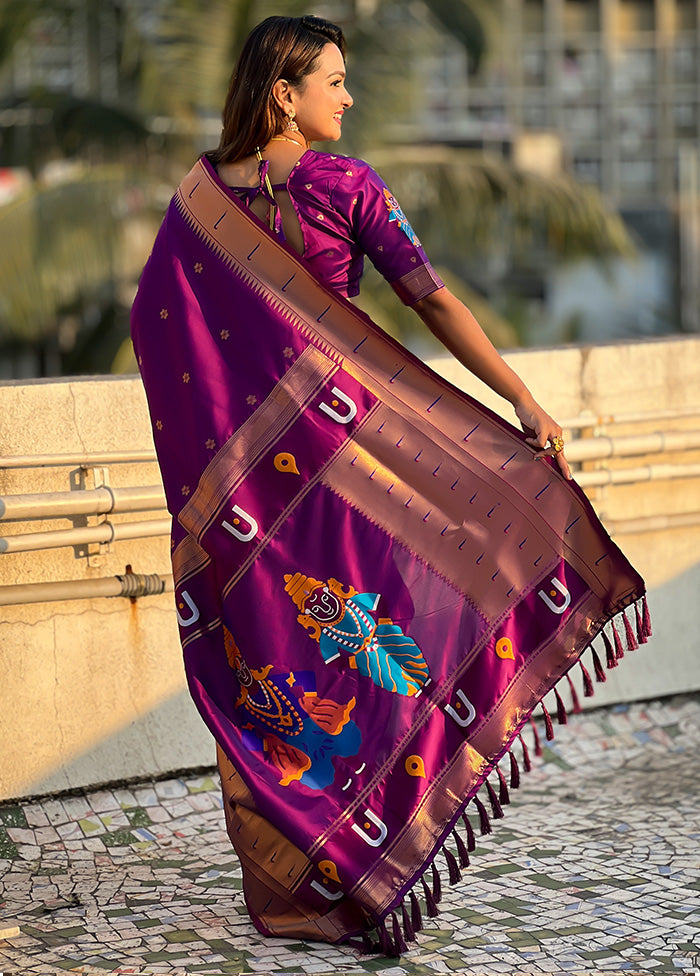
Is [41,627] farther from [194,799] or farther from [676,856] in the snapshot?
[676,856]

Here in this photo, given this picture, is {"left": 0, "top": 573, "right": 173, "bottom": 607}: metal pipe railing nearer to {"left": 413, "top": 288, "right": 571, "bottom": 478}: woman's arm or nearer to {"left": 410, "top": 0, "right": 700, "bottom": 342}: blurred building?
{"left": 413, "top": 288, "right": 571, "bottom": 478}: woman's arm

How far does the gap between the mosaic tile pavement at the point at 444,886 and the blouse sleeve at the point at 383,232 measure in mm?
1354

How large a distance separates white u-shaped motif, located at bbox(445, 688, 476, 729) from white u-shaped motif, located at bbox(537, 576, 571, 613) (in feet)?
0.85


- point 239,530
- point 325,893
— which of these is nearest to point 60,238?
point 239,530

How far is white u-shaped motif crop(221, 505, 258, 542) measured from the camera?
3.00m

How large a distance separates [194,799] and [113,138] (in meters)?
11.7

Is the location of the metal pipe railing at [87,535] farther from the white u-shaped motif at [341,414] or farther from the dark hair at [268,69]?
the dark hair at [268,69]

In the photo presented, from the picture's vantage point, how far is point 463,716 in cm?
302

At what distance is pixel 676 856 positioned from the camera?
3533 mm

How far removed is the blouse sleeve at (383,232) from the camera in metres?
2.90

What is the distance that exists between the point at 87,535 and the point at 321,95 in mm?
1374

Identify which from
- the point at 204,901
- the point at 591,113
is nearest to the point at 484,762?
the point at 204,901

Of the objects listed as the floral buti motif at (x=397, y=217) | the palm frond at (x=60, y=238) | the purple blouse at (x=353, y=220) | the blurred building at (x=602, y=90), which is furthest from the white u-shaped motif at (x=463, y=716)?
the blurred building at (x=602, y=90)

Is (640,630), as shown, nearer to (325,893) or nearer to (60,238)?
(325,893)
